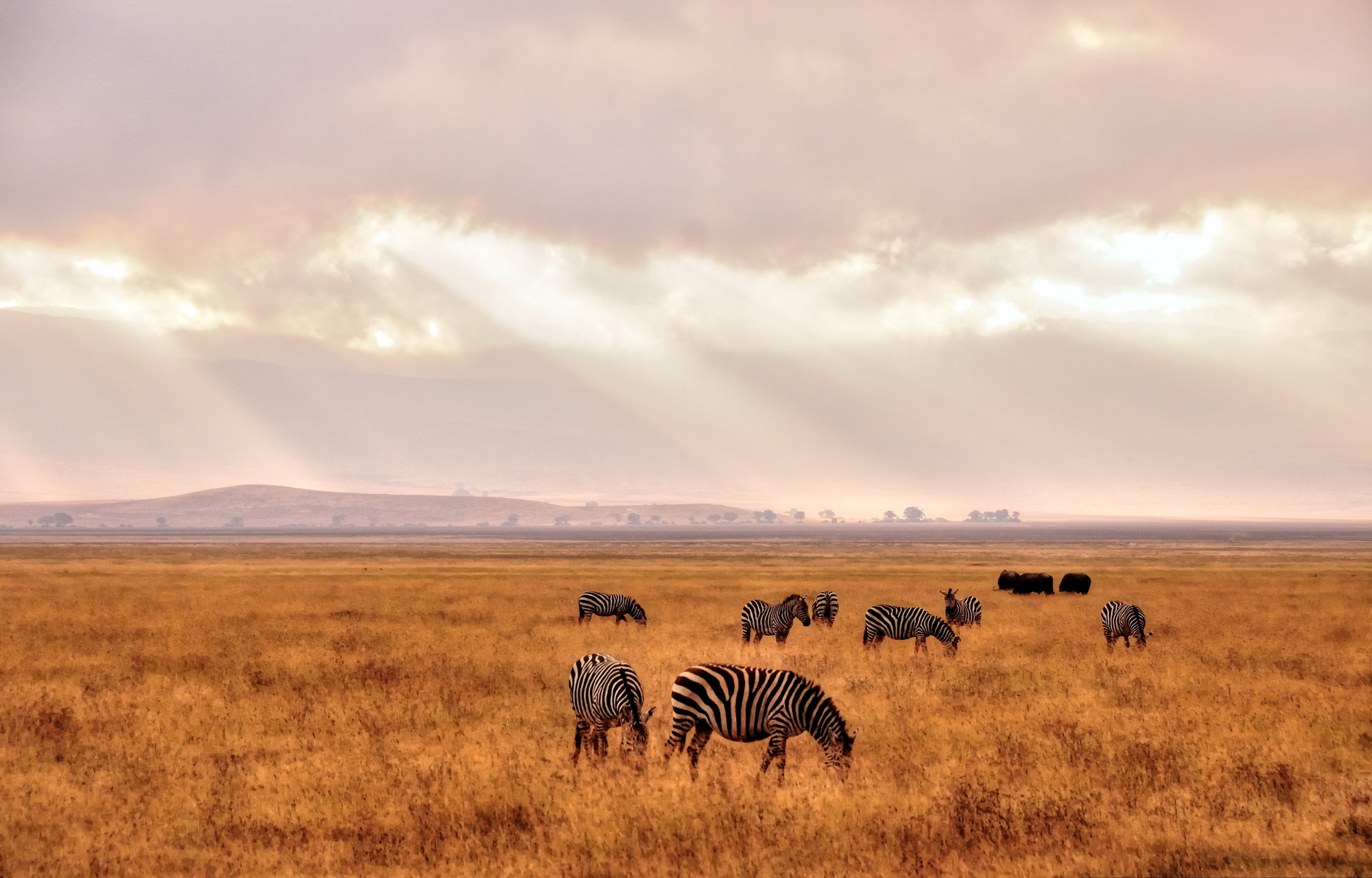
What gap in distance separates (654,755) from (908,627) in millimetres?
13684

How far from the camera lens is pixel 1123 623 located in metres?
27.2

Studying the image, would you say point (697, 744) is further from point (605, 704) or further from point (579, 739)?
point (579, 739)

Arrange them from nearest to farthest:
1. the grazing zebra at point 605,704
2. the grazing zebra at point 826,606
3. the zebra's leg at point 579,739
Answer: the grazing zebra at point 605,704
the zebra's leg at point 579,739
the grazing zebra at point 826,606

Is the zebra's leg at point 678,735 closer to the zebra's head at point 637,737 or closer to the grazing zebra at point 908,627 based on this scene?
the zebra's head at point 637,737

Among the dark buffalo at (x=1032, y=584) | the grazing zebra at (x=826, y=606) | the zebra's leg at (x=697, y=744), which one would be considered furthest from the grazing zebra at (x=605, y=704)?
the dark buffalo at (x=1032, y=584)

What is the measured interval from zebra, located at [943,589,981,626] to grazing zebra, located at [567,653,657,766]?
1926 centimetres

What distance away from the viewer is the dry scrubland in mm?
10781

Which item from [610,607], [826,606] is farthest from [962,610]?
[610,607]

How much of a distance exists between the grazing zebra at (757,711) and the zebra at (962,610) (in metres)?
18.9

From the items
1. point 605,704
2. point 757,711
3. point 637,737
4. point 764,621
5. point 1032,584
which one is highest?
point 757,711

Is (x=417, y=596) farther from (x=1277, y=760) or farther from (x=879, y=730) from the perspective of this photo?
(x=1277, y=760)

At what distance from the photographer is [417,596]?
46469 mm

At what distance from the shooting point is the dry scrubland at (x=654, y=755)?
35.4 ft

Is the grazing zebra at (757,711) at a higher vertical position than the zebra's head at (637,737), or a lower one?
higher
